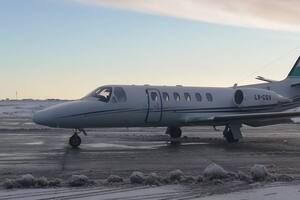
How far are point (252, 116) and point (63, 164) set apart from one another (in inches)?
413

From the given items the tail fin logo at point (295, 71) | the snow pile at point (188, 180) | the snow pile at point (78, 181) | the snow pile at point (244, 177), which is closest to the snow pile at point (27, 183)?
the snow pile at point (78, 181)

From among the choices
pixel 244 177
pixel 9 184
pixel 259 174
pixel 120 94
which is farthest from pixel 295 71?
pixel 9 184

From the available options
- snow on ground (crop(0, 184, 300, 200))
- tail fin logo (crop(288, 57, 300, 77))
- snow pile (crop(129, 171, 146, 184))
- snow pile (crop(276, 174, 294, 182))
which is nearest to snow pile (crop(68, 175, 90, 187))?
snow on ground (crop(0, 184, 300, 200))

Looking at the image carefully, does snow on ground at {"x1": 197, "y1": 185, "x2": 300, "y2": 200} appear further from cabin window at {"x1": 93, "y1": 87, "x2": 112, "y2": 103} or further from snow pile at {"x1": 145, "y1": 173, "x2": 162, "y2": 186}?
cabin window at {"x1": 93, "y1": 87, "x2": 112, "y2": 103}

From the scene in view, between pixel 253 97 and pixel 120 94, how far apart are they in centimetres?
729

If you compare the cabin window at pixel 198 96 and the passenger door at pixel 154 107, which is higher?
the cabin window at pixel 198 96

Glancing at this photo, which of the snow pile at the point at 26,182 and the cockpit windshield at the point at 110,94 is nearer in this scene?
the snow pile at the point at 26,182

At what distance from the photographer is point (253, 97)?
83.3 ft

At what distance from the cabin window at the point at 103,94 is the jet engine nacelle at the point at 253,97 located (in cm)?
685

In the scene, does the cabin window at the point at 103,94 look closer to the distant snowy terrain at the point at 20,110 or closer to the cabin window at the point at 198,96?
the cabin window at the point at 198,96

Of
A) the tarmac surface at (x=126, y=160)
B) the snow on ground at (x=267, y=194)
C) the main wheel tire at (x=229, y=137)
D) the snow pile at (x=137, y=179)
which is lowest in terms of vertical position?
the snow on ground at (x=267, y=194)

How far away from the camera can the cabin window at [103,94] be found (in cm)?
2090

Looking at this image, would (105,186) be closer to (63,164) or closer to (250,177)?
(250,177)

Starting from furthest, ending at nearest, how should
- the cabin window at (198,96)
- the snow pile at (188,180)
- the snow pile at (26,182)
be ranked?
the cabin window at (198,96)
the snow pile at (188,180)
the snow pile at (26,182)
